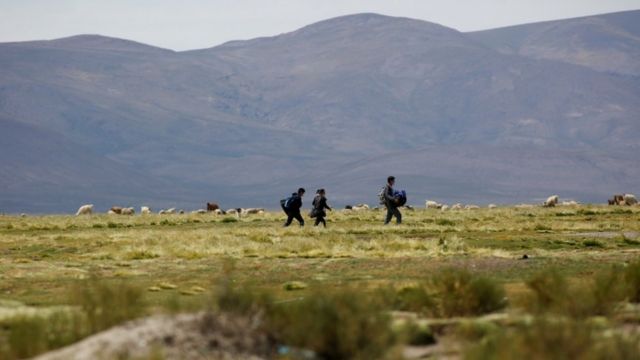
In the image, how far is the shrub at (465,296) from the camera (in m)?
20.1

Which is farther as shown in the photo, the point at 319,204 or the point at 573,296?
the point at 319,204

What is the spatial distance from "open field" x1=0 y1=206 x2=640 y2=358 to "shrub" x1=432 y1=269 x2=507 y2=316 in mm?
46

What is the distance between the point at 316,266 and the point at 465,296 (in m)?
11.9

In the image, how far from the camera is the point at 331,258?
34.6 metres

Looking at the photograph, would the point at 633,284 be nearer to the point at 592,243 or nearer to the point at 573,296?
the point at 573,296

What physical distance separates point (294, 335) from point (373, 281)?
445 inches

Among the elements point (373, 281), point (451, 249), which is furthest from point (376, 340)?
point (451, 249)

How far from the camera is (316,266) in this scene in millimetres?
31922

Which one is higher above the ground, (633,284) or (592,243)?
(592,243)

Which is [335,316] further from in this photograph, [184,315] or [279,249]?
[279,249]

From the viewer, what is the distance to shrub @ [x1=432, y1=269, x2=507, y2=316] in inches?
792

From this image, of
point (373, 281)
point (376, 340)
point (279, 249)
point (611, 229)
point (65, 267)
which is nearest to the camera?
point (376, 340)

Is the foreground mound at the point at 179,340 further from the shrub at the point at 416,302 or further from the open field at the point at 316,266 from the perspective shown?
the shrub at the point at 416,302

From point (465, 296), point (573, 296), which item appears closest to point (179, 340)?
point (573, 296)
